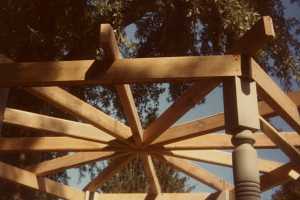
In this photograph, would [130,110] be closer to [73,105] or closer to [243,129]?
[73,105]

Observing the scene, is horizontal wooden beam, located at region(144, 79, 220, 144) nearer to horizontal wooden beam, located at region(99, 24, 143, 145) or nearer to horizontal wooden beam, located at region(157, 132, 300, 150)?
horizontal wooden beam, located at region(99, 24, 143, 145)

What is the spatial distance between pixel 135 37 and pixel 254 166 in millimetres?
9152

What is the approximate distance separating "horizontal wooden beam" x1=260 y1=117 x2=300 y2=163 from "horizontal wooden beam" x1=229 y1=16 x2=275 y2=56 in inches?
52.9

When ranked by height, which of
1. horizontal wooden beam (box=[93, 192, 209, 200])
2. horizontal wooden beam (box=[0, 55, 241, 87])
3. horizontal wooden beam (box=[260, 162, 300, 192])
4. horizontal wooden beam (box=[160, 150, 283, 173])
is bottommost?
horizontal wooden beam (box=[260, 162, 300, 192])

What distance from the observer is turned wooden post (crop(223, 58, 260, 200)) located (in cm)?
527

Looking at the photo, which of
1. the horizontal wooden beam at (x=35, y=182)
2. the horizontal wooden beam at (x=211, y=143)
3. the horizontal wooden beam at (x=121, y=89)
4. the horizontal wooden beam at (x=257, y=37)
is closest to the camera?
the horizontal wooden beam at (x=257, y=37)

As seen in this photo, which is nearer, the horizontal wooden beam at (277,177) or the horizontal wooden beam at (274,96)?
the horizontal wooden beam at (274,96)

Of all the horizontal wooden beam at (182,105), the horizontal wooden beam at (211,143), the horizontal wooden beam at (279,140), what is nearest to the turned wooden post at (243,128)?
the horizontal wooden beam at (182,105)

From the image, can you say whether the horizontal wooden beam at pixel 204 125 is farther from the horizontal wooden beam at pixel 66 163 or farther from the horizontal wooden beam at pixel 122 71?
the horizontal wooden beam at pixel 66 163

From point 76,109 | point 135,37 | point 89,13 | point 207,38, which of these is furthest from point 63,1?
point 76,109

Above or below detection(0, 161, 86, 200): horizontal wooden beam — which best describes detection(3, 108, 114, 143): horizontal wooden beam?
above

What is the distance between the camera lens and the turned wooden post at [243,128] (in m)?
5.27

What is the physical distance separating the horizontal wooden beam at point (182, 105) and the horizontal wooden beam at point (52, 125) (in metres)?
1.00

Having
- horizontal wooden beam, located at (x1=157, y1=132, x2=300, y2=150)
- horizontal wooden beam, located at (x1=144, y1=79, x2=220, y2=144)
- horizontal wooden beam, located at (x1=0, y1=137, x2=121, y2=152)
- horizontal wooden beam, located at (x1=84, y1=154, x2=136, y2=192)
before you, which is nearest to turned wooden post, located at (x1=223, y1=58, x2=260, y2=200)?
horizontal wooden beam, located at (x1=144, y1=79, x2=220, y2=144)
